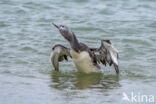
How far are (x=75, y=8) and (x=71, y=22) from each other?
2012 mm

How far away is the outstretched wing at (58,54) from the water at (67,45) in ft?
0.73

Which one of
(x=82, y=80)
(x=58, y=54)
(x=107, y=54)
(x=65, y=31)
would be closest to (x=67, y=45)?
(x=58, y=54)

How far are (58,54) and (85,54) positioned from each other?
68 centimetres

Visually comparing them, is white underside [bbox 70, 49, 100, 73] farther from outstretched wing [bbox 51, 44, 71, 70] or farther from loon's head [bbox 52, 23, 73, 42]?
outstretched wing [bbox 51, 44, 71, 70]

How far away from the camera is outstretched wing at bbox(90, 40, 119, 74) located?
9089mm

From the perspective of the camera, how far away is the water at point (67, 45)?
25.2ft

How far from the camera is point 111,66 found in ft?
33.3

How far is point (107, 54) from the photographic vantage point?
9.37 metres

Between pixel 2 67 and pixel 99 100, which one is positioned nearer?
pixel 99 100

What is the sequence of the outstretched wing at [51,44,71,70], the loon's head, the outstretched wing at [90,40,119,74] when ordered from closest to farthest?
the loon's head → the outstretched wing at [90,40,119,74] → the outstretched wing at [51,44,71,70]

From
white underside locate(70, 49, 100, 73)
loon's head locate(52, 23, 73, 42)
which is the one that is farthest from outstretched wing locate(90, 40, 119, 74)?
loon's head locate(52, 23, 73, 42)

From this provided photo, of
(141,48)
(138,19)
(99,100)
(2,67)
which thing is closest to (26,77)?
(2,67)

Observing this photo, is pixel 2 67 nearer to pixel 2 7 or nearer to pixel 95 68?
pixel 95 68

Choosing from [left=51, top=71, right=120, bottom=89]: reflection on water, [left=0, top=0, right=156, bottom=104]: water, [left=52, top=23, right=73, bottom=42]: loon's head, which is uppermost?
[left=52, top=23, right=73, bottom=42]: loon's head
